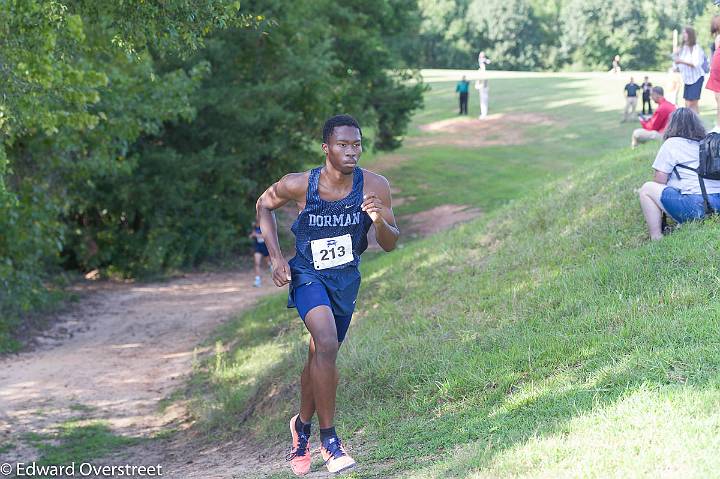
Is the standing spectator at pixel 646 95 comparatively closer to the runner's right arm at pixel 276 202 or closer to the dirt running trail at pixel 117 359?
the dirt running trail at pixel 117 359

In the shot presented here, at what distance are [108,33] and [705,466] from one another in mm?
13984

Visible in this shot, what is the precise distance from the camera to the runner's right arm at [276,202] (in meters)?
6.60

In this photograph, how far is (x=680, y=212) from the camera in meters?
9.23

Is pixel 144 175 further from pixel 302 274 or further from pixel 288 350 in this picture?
pixel 302 274

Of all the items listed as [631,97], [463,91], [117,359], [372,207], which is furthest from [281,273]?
[463,91]

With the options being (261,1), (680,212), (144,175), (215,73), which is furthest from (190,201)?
(680,212)

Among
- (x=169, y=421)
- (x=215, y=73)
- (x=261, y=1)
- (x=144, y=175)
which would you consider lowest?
(x=169, y=421)

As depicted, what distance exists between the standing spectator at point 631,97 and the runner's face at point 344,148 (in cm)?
3209

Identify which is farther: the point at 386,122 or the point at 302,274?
the point at 386,122

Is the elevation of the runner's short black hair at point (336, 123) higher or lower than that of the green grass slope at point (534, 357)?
higher

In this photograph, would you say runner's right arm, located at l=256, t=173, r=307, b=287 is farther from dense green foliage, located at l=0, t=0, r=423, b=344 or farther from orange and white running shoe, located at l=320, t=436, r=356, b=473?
dense green foliage, located at l=0, t=0, r=423, b=344

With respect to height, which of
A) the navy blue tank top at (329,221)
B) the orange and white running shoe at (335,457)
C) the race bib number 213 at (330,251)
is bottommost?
the orange and white running shoe at (335,457)

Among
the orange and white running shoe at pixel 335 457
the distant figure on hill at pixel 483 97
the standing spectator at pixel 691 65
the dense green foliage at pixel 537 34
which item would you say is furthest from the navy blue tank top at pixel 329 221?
the dense green foliage at pixel 537 34

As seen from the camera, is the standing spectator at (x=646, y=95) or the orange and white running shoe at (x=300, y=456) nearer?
the orange and white running shoe at (x=300, y=456)
